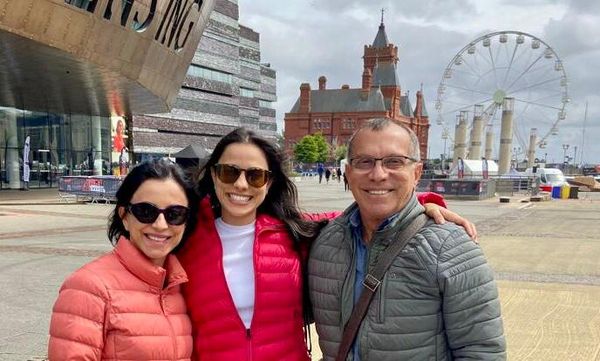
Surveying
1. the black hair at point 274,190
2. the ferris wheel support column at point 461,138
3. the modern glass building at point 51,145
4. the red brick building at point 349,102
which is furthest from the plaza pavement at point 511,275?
the red brick building at point 349,102

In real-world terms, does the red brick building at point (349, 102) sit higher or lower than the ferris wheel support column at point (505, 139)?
higher

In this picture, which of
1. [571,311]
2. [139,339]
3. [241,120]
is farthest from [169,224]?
[241,120]

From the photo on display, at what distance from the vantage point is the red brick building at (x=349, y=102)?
110062 millimetres

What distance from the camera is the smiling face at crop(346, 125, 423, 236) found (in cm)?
188

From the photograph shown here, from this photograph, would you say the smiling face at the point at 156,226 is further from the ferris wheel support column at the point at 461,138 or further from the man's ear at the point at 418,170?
the ferris wheel support column at the point at 461,138

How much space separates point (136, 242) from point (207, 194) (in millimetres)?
486

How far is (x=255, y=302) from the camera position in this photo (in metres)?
2.05

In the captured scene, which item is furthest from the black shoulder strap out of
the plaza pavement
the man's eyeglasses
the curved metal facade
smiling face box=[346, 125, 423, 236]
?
the curved metal facade

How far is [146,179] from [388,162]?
0.96 metres

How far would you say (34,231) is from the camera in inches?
495

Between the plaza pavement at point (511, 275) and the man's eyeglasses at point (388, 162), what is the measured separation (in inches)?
118

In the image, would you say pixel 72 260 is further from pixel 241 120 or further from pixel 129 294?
pixel 241 120

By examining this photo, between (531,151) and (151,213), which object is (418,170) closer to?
(151,213)

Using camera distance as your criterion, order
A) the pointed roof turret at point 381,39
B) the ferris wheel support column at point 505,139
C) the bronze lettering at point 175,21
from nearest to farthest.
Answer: the bronze lettering at point 175,21 < the ferris wheel support column at point 505,139 < the pointed roof turret at point 381,39
